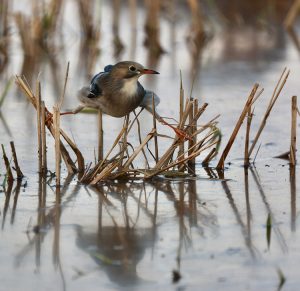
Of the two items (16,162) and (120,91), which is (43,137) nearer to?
(16,162)

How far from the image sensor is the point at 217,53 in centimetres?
1202

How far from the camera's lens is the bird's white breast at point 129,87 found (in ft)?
20.4

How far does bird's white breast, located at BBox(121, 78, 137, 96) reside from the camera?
622 cm

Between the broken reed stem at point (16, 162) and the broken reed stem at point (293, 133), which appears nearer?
the broken reed stem at point (16, 162)

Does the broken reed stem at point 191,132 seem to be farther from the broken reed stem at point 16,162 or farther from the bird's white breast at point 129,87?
the broken reed stem at point 16,162

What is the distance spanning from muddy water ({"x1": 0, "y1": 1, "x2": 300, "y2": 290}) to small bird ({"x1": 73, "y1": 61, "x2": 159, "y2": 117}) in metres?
0.53

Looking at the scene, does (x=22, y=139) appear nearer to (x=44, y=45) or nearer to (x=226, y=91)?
(x=226, y=91)

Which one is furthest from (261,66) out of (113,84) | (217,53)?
(113,84)

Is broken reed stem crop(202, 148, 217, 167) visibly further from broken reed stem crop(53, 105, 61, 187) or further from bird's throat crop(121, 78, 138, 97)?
broken reed stem crop(53, 105, 61, 187)

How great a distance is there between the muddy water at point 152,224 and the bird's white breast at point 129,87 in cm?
61

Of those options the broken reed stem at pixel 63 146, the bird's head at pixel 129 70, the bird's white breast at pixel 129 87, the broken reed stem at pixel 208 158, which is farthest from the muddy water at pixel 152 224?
the bird's head at pixel 129 70

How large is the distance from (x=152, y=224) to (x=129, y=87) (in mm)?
1207

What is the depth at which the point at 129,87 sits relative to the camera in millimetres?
6242

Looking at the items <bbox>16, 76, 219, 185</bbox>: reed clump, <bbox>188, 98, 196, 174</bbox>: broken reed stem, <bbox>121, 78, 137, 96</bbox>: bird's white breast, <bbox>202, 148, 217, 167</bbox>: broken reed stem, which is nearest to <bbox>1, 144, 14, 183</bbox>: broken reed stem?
<bbox>16, 76, 219, 185</bbox>: reed clump
